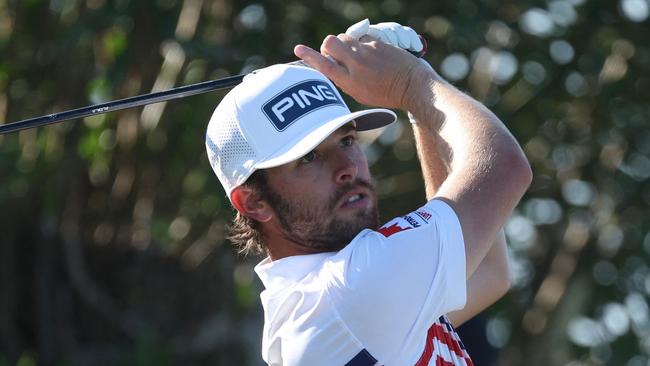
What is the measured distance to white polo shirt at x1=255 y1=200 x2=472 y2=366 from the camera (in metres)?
3.12

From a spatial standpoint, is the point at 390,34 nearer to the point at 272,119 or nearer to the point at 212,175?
the point at 272,119

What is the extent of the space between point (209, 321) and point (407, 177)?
1726 mm

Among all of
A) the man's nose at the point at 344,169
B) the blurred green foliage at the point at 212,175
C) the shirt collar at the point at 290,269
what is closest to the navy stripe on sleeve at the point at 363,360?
the shirt collar at the point at 290,269

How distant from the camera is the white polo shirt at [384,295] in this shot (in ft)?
10.2

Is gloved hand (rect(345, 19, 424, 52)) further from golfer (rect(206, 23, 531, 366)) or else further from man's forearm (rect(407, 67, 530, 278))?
man's forearm (rect(407, 67, 530, 278))

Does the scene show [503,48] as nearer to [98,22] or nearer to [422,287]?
[98,22]

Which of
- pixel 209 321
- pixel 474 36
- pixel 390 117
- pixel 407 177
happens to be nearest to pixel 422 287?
pixel 390 117

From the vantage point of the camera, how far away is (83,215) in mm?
9758

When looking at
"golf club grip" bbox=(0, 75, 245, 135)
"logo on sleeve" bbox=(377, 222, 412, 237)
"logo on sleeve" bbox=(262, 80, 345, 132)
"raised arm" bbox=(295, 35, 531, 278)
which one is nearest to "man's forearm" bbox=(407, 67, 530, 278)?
"raised arm" bbox=(295, 35, 531, 278)

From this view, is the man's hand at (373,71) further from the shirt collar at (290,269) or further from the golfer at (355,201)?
the shirt collar at (290,269)

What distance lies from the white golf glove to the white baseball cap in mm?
132

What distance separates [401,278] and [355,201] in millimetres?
255

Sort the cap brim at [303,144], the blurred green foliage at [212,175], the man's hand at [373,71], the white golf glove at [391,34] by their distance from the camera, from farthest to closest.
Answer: the blurred green foliage at [212,175] < the white golf glove at [391,34] < the man's hand at [373,71] < the cap brim at [303,144]

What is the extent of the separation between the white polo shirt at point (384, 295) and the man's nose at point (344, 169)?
14 centimetres
